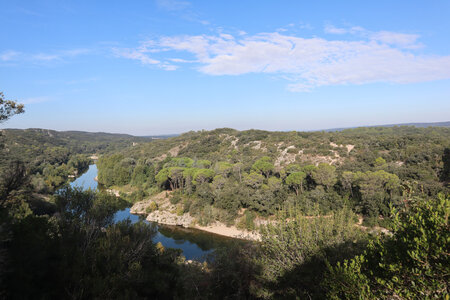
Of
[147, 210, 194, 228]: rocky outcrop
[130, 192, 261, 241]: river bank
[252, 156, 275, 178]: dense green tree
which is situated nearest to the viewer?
[130, 192, 261, 241]: river bank

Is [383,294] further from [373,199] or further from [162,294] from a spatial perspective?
[373,199]

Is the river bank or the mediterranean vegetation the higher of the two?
the mediterranean vegetation

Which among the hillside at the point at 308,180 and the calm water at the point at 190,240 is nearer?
the calm water at the point at 190,240

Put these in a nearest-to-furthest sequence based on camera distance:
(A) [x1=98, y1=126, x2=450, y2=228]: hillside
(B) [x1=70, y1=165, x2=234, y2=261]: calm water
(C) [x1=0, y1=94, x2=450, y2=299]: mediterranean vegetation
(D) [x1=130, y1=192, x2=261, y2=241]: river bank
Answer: (C) [x1=0, y1=94, x2=450, y2=299]: mediterranean vegetation < (B) [x1=70, y1=165, x2=234, y2=261]: calm water < (A) [x1=98, y1=126, x2=450, y2=228]: hillside < (D) [x1=130, y1=192, x2=261, y2=241]: river bank

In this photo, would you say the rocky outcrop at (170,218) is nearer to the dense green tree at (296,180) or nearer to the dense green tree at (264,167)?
the dense green tree at (264,167)

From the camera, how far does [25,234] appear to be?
837 cm

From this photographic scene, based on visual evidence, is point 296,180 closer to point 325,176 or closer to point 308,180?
point 325,176

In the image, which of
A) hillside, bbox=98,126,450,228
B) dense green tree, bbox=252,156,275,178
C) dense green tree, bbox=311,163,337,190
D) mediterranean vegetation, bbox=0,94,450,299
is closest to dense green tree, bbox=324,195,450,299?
mediterranean vegetation, bbox=0,94,450,299

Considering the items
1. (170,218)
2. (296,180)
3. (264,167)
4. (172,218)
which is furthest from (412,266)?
(264,167)

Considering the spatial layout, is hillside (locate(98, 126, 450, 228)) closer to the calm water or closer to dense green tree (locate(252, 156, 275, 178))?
dense green tree (locate(252, 156, 275, 178))

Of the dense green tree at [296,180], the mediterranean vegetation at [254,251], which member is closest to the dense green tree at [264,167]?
the dense green tree at [296,180]

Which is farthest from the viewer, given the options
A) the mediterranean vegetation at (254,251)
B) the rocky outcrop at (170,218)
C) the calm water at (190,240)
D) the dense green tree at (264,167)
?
the dense green tree at (264,167)

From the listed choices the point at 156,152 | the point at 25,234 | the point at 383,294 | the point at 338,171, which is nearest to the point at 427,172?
the point at 338,171

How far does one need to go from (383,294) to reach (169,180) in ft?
143
